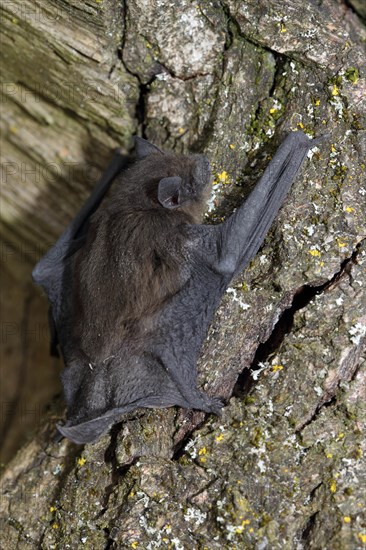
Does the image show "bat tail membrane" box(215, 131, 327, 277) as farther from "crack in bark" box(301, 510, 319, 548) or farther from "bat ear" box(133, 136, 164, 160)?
"crack in bark" box(301, 510, 319, 548)

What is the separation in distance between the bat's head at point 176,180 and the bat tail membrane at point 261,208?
38 cm

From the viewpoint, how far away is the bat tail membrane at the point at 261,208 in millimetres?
3289

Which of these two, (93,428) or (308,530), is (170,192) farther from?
(308,530)

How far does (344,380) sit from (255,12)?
2018 mm

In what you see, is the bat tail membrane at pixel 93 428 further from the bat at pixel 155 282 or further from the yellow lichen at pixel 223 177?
the yellow lichen at pixel 223 177

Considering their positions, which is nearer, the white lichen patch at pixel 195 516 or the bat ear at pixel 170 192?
the white lichen patch at pixel 195 516

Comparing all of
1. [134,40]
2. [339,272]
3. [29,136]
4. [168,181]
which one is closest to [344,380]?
[339,272]

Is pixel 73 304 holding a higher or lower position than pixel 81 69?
lower

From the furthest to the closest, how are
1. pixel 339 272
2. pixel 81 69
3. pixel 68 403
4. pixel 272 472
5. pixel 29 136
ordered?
1. pixel 29 136
2. pixel 81 69
3. pixel 68 403
4. pixel 339 272
5. pixel 272 472

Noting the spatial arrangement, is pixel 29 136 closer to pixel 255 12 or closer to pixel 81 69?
pixel 81 69

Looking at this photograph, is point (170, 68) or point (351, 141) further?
point (170, 68)

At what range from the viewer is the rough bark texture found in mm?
2885

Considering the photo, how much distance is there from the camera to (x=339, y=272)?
3.15 metres

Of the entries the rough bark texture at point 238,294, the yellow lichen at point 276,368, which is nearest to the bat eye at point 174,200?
the rough bark texture at point 238,294
